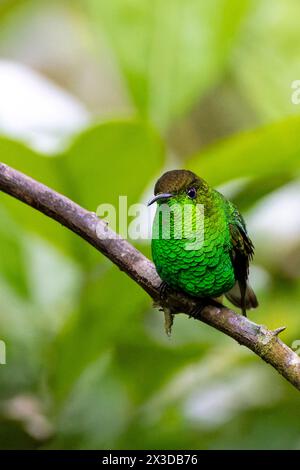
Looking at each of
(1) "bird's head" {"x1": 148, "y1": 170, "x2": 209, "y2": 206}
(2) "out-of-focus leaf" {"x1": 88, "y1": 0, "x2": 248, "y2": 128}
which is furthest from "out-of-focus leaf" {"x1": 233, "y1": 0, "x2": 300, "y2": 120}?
(1) "bird's head" {"x1": 148, "y1": 170, "x2": 209, "y2": 206}

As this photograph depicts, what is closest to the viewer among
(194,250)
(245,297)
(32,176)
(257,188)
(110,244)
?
(110,244)

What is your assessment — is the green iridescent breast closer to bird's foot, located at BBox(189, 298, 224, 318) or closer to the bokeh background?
bird's foot, located at BBox(189, 298, 224, 318)

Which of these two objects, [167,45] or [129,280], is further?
[167,45]

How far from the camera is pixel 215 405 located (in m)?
2.62

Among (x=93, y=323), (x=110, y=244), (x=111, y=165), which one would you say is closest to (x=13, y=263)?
(x=93, y=323)

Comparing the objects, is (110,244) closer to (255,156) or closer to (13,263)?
(255,156)


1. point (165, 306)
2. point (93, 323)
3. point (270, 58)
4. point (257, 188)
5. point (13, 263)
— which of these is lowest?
point (165, 306)

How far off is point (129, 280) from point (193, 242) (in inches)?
15.7

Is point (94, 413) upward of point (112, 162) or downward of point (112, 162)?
downward

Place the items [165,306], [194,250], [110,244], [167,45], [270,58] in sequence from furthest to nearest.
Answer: [270,58]
[167,45]
[194,250]
[165,306]
[110,244]

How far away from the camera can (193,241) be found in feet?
6.28

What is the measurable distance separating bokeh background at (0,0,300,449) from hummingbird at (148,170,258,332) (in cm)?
28

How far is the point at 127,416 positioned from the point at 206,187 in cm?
89

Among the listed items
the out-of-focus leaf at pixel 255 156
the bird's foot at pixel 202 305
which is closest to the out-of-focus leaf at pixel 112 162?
the out-of-focus leaf at pixel 255 156
